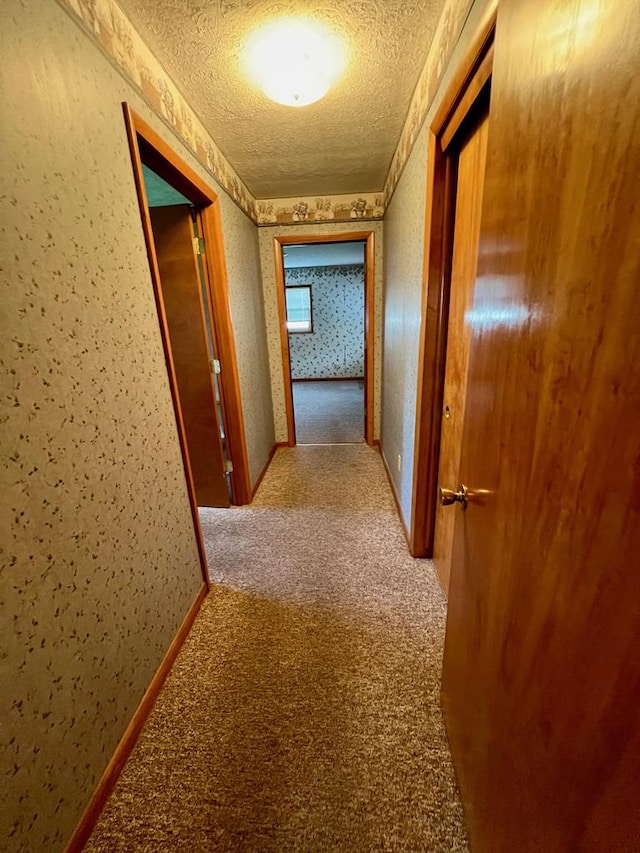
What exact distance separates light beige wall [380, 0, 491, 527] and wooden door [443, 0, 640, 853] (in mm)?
748

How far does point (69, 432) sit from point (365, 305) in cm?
270

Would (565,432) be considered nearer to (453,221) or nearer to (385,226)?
(453,221)

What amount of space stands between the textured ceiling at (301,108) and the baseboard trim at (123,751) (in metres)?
2.27

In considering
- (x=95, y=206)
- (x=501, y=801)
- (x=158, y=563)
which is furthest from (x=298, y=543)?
(x=95, y=206)

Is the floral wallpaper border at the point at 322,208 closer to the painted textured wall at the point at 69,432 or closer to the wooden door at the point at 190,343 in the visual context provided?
the wooden door at the point at 190,343

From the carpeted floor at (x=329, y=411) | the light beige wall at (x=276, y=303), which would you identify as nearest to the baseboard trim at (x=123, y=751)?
the light beige wall at (x=276, y=303)

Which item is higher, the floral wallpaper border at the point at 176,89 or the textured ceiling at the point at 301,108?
the textured ceiling at the point at 301,108

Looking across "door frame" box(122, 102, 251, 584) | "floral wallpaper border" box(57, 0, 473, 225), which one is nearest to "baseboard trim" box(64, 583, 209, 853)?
"door frame" box(122, 102, 251, 584)

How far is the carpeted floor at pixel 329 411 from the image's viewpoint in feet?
12.7

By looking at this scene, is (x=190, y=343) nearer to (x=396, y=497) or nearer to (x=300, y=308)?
(x=396, y=497)

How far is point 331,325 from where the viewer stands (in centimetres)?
658

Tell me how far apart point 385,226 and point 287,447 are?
2237 mm

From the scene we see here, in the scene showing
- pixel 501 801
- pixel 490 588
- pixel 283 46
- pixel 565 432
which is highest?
pixel 283 46

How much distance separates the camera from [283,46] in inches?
50.1
